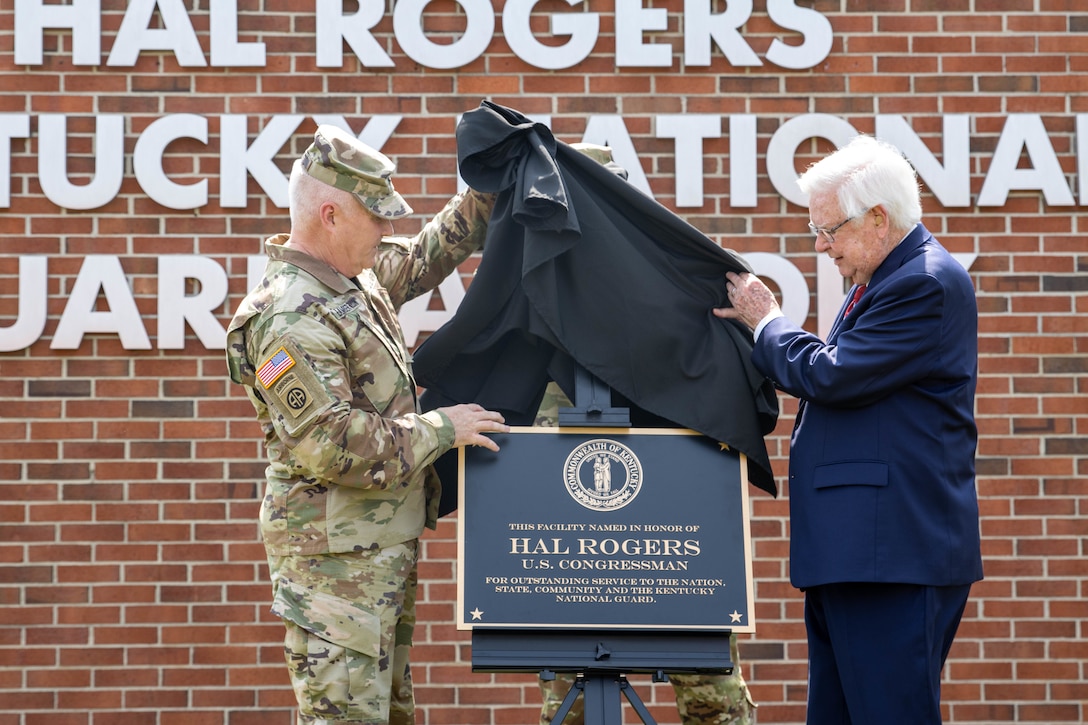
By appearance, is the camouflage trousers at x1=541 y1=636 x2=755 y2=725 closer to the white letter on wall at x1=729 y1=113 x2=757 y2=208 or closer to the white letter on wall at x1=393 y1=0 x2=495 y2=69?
the white letter on wall at x1=729 y1=113 x2=757 y2=208

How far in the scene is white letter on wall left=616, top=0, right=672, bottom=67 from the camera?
456 centimetres

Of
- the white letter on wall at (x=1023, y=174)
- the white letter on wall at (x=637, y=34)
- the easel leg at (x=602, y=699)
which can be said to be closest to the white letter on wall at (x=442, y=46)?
the white letter on wall at (x=637, y=34)

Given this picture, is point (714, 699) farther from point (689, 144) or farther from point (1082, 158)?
point (1082, 158)

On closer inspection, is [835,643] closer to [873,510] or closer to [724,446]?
[873,510]

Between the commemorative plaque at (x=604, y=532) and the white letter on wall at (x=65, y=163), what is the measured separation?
2265 millimetres

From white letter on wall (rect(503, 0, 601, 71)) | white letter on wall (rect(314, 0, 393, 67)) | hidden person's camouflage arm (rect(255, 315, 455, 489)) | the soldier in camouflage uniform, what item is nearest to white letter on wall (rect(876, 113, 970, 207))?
white letter on wall (rect(503, 0, 601, 71))

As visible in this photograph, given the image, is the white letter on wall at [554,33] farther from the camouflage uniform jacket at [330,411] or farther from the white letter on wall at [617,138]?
the camouflage uniform jacket at [330,411]

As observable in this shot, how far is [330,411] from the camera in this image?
283cm

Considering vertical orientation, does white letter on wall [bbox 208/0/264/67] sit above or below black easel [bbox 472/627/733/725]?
above

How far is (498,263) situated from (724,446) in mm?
733

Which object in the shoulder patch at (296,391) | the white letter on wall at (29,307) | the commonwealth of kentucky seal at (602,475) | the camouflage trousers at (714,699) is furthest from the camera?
the white letter on wall at (29,307)

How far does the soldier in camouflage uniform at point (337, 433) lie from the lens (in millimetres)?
2863

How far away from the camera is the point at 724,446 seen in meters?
3.02

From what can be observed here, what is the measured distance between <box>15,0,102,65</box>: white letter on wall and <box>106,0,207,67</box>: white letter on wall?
83 mm
